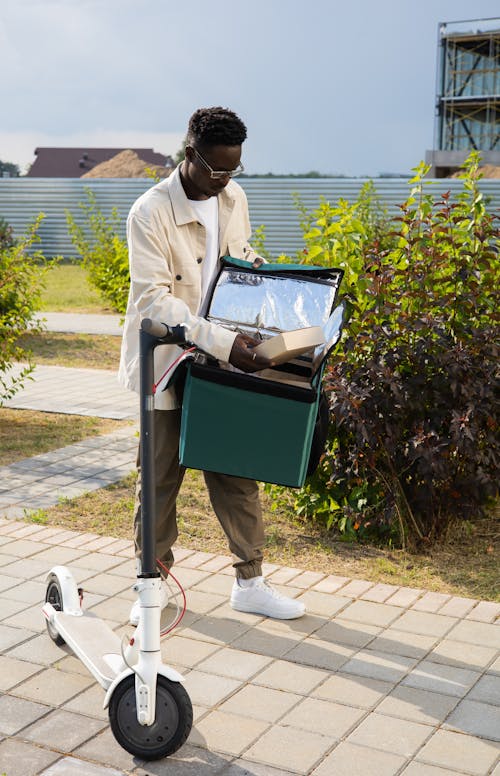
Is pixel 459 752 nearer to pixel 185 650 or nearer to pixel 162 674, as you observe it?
→ pixel 162 674

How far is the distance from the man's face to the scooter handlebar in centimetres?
Result: 79

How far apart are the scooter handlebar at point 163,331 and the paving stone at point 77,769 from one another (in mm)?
1226

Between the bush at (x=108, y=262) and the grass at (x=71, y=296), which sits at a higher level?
the bush at (x=108, y=262)

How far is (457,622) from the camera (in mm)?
3883

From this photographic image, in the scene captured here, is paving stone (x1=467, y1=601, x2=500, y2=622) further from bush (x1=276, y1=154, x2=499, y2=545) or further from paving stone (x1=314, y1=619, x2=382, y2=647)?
bush (x1=276, y1=154, x2=499, y2=545)

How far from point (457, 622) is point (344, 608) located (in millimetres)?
445

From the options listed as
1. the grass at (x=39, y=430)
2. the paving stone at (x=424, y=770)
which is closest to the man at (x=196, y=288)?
the paving stone at (x=424, y=770)

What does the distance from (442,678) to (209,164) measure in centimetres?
191

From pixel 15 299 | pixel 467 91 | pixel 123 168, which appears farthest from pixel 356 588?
pixel 467 91

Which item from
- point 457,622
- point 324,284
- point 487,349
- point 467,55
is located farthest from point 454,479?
point 467,55

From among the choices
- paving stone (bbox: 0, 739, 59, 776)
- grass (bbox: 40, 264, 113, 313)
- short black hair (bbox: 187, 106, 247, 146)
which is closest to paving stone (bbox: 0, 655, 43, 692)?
paving stone (bbox: 0, 739, 59, 776)

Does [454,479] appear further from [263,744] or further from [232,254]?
[263,744]

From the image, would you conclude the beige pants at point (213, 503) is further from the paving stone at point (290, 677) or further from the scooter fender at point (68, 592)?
the paving stone at point (290, 677)

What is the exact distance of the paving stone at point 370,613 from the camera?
3889 millimetres
